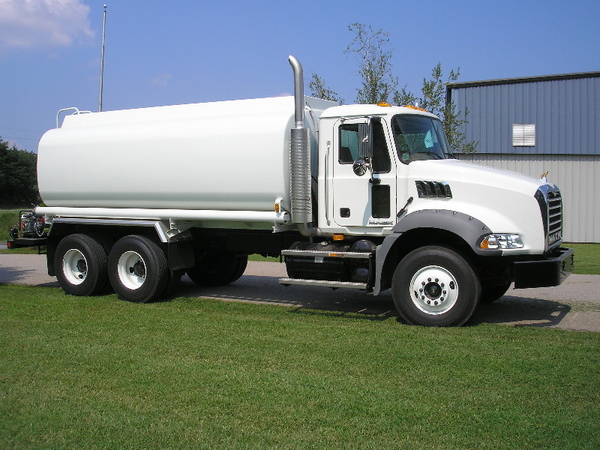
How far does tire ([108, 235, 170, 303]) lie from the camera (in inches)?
437

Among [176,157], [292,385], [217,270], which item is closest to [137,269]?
[217,270]

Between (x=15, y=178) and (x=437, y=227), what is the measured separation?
208ft

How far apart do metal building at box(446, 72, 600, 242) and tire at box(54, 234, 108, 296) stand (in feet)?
58.2

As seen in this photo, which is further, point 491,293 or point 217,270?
point 217,270

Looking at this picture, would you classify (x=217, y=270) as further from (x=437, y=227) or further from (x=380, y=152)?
(x=437, y=227)

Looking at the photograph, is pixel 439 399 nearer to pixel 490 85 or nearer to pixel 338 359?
pixel 338 359

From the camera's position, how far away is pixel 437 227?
8.60 metres

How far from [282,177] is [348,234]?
128 centimetres

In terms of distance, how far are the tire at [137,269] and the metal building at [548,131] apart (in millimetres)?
17588

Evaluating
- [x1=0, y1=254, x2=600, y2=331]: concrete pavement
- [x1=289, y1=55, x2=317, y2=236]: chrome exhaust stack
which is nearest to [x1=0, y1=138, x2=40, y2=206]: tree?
[x1=0, y1=254, x2=600, y2=331]: concrete pavement

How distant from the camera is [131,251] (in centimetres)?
1144

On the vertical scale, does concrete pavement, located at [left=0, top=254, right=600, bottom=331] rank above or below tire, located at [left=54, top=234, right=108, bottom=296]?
below

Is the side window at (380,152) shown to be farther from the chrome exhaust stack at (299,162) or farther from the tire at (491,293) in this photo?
the tire at (491,293)

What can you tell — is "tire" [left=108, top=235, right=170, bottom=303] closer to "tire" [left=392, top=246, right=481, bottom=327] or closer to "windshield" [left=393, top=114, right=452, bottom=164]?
"tire" [left=392, top=246, right=481, bottom=327]
